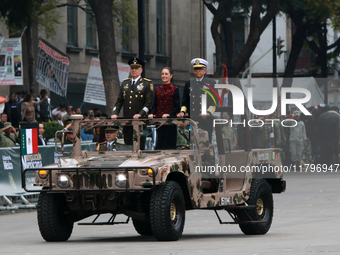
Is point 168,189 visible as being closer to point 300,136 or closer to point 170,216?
point 170,216

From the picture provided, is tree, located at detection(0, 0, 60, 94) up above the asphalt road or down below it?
above

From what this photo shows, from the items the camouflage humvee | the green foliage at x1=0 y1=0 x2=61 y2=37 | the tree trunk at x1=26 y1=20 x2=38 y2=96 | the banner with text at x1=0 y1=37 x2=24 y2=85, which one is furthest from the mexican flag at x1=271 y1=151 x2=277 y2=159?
the tree trunk at x1=26 y1=20 x2=38 y2=96

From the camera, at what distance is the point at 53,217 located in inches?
419

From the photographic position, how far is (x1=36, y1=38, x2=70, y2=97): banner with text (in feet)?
91.0

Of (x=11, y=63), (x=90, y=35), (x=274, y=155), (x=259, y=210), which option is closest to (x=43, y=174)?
(x=259, y=210)

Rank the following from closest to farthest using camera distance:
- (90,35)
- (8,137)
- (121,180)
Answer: (121,180), (8,137), (90,35)

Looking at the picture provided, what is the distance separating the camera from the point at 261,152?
12.4m

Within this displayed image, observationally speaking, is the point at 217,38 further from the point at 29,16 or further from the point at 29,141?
the point at 29,141

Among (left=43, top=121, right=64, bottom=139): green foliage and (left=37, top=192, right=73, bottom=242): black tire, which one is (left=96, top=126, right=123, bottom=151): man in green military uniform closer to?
(left=37, top=192, right=73, bottom=242): black tire

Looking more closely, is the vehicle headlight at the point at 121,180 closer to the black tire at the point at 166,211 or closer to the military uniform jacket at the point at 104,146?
the black tire at the point at 166,211

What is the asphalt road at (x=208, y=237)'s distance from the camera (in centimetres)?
969

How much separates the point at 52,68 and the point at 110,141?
16.9 meters

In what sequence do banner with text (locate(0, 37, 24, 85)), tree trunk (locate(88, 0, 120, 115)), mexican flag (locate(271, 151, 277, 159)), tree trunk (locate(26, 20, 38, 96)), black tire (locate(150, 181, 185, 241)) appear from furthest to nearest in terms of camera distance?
tree trunk (locate(26, 20, 38, 96)) < banner with text (locate(0, 37, 24, 85)) < tree trunk (locate(88, 0, 120, 115)) < mexican flag (locate(271, 151, 277, 159)) < black tire (locate(150, 181, 185, 241))

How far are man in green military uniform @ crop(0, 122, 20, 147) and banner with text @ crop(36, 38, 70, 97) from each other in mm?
10022
